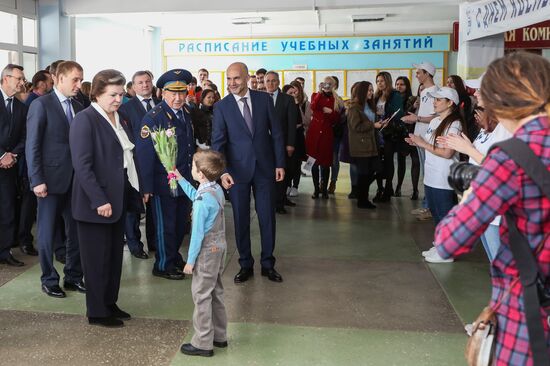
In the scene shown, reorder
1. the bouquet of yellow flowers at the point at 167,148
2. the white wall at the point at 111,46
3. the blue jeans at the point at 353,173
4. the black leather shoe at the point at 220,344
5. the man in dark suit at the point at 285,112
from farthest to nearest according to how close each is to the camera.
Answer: the white wall at the point at 111,46, the blue jeans at the point at 353,173, the man in dark suit at the point at 285,112, the bouquet of yellow flowers at the point at 167,148, the black leather shoe at the point at 220,344

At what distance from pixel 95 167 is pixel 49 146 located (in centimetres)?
82

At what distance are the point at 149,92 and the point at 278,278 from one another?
2.18m

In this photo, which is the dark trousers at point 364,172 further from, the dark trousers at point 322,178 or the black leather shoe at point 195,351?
the black leather shoe at point 195,351

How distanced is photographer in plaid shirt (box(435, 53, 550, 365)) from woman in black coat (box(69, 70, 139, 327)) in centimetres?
245

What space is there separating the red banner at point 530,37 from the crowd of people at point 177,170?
9.70 ft

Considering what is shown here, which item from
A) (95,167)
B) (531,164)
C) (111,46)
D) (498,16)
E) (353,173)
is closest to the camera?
(531,164)

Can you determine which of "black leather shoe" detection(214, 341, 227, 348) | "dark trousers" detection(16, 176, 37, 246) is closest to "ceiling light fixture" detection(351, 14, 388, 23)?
"dark trousers" detection(16, 176, 37, 246)

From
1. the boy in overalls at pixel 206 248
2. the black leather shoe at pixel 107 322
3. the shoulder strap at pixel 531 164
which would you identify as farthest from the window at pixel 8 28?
the shoulder strap at pixel 531 164

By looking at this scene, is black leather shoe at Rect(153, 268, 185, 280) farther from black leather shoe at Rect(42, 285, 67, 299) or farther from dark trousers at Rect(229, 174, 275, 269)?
black leather shoe at Rect(42, 285, 67, 299)

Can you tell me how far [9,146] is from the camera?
5.12m

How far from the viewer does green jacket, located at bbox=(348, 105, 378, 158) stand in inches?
295

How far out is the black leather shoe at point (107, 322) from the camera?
12.1ft

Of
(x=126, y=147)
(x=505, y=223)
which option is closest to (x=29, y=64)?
(x=126, y=147)

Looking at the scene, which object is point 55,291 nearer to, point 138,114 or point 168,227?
point 168,227
